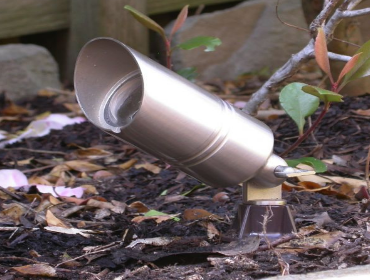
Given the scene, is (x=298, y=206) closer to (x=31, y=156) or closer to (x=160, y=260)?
(x=160, y=260)

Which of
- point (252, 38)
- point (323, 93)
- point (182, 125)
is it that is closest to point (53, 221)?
point (182, 125)

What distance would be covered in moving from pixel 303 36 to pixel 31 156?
2.03 metres

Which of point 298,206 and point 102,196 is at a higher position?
point 298,206

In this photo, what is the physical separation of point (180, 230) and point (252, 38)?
2.69 meters

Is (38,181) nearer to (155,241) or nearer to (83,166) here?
(83,166)

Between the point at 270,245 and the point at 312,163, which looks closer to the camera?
the point at 270,245

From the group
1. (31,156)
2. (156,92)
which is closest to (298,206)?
(156,92)

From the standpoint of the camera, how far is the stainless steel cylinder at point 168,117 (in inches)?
52.4

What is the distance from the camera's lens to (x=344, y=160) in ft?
7.66

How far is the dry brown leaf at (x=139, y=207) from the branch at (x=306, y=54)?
387 mm

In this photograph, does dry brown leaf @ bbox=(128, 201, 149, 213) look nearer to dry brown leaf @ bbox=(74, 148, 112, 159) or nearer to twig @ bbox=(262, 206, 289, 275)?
twig @ bbox=(262, 206, 289, 275)

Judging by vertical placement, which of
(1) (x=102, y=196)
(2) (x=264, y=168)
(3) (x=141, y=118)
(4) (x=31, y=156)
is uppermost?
(3) (x=141, y=118)

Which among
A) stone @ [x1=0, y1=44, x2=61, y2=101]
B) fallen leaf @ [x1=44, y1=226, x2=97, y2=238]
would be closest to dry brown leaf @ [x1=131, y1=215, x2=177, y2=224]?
fallen leaf @ [x1=44, y1=226, x2=97, y2=238]

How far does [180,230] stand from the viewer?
167 cm
